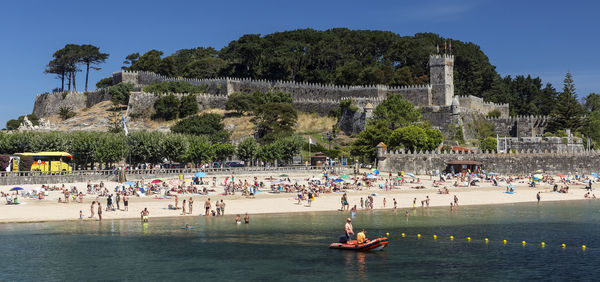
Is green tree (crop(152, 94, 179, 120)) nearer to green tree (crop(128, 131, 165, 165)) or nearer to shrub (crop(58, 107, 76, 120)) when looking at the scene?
shrub (crop(58, 107, 76, 120))

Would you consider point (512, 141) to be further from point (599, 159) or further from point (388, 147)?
point (388, 147)

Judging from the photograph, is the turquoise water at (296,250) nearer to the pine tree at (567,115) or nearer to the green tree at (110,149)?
the green tree at (110,149)

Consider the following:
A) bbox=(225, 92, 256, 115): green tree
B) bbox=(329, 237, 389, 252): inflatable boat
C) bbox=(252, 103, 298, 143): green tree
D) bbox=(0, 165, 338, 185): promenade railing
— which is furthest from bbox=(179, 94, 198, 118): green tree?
bbox=(329, 237, 389, 252): inflatable boat

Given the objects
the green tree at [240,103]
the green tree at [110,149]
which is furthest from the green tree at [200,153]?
the green tree at [240,103]

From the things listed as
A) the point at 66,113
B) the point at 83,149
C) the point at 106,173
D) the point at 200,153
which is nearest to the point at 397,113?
the point at 200,153

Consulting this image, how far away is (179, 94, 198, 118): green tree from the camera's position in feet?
291

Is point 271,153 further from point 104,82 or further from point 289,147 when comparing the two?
point 104,82

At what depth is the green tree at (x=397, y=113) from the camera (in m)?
79.2

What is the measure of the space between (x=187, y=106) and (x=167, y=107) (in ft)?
9.06

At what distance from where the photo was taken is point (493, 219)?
137 ft

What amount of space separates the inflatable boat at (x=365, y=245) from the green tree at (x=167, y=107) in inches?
2380

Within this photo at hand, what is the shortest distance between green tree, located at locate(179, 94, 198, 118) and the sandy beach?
30598mm

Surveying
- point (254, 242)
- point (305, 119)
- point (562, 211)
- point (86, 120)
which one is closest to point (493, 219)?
point (562, 211)

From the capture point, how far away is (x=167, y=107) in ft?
292
